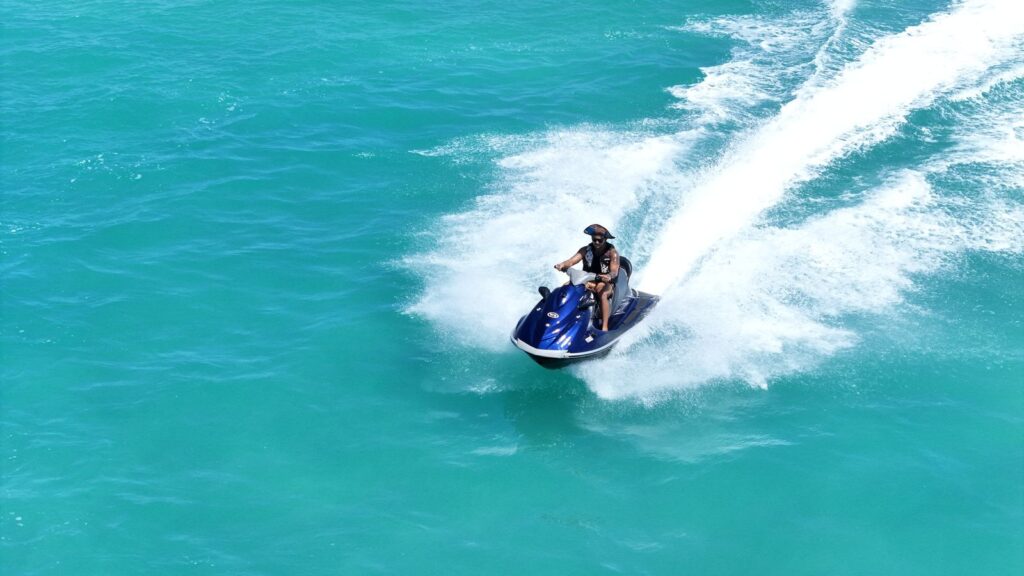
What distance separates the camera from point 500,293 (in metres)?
25.2

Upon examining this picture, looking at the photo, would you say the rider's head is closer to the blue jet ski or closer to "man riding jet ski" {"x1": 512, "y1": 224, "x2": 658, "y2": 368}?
"man riding jet ski" {"x1": 512, "y1": 224, "x2": 658, "y2": 368}

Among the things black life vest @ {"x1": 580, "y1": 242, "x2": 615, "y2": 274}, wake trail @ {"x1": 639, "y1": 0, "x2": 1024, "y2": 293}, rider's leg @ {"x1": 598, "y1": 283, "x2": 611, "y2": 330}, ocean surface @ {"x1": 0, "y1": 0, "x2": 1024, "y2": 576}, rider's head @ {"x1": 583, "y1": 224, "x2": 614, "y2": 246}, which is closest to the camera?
ocean surface @ {"x1": 0, "y1": 0, "x2": 1024, "y2": 576}

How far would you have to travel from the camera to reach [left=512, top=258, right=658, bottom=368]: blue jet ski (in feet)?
71.0

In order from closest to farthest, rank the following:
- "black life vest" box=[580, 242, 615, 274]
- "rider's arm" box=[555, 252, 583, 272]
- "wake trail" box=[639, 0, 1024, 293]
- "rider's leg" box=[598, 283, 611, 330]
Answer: "rider's leg" box=[598, 283, 611, 330] < "black life vest" box=[580, 242, 615, 274] < "rider's arm" box=[555, 252, 583, 272] < "wake trail" box=[639, 0, 1024, 293]

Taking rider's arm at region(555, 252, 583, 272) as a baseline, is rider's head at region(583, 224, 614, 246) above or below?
above

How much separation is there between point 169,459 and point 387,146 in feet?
47.8

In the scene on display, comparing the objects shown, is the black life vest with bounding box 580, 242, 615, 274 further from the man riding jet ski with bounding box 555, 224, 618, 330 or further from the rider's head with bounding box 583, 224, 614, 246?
the rider's head with bounding box 583, 224, 614, 246

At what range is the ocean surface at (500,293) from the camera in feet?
62.8

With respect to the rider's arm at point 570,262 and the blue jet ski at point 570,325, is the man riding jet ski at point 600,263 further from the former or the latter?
the blue jet ski at point 570,325

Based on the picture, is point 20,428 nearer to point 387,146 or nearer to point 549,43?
point 387,146

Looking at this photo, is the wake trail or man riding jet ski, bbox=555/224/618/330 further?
the wake trail

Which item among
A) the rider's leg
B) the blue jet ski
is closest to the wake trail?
the blue jet ski

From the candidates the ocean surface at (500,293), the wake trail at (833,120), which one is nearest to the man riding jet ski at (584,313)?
the ocean surface at (500,293)

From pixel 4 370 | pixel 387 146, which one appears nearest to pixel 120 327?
pixel 4 370
